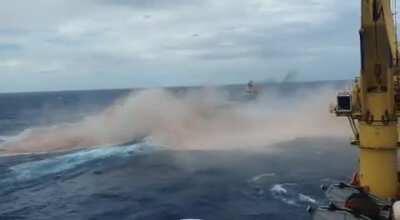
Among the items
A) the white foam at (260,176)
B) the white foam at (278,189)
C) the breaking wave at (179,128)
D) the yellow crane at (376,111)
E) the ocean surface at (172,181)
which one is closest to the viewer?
the yellow crane at (376,111)

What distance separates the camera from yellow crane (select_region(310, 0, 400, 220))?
66.0 ft

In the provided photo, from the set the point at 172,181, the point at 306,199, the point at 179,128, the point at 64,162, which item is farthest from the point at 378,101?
the point at 179,128

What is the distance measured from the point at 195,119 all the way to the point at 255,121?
11917mm

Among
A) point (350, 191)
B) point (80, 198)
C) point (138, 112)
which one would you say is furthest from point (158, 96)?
point (350, 191)

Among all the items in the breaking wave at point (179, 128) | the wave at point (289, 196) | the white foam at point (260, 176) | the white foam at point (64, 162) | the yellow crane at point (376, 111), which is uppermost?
the yellow crane at point (376, 111)

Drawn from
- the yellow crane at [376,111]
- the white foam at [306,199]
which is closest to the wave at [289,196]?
the white foam at [306,199]

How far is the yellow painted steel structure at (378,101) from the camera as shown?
66.3 feet

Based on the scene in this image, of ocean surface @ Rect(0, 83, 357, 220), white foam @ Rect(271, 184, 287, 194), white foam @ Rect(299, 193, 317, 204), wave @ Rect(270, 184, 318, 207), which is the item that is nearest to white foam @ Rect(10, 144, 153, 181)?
ocean surface @ Rect(0, 83, 357, 220)

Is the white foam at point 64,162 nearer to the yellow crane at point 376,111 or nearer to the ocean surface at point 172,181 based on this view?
the ocean surface at point 172,181

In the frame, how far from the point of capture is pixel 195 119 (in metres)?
88.6

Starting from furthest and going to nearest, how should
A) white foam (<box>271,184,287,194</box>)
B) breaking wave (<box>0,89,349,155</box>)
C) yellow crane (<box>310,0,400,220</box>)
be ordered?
breaking wave (<box>0,89,349,155</box>), white foam (<box>271,184,287,194</box>), yellow crane (<box>310,0,400,220</box>)

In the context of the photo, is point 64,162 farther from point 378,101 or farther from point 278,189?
point 378,101

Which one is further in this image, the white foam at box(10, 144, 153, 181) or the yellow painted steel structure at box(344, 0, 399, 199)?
the white foam at box(10, 144, 153, 181)

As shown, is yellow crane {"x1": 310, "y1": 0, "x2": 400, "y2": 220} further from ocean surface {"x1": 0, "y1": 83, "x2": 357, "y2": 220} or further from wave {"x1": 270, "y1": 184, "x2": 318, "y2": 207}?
wave {"x1": 270, "y1": 184, "x2": 318, "y2": 207}
